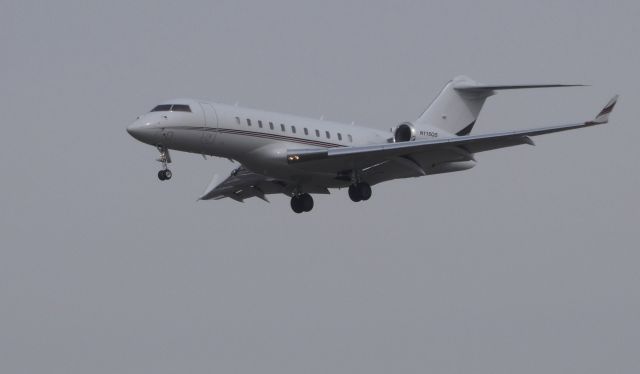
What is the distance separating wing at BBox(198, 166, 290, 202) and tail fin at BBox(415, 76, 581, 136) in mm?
4662

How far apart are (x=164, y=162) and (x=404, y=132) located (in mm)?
7408

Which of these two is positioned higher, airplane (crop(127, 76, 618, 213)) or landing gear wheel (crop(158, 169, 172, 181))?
airplane (crop(127, 76, 618, 213))

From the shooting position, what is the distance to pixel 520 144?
1393 inches

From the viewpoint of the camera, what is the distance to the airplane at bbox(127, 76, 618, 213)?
33.9 m

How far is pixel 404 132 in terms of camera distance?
37875 mm

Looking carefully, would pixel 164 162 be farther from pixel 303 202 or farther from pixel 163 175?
pixel 303 202

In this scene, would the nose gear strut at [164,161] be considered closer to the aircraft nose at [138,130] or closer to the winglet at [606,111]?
the aircraft nose at [138,130]

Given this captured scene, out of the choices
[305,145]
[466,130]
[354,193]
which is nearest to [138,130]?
[305,145]

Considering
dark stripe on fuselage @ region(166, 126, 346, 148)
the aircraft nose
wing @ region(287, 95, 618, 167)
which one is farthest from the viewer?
wing @ region(287, 95, 618, 167)

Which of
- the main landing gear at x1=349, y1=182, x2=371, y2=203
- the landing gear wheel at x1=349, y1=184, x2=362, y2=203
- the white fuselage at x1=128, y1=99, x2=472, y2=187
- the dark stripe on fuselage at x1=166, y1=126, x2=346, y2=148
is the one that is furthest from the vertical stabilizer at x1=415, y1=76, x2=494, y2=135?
the dark stripe on fuselage at x1=166, y1=126, x2=346, y2=148

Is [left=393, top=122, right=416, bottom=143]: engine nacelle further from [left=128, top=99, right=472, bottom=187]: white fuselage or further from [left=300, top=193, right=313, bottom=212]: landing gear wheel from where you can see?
[left=300, top=193, right=313, bottom=212]: landing gear wheel

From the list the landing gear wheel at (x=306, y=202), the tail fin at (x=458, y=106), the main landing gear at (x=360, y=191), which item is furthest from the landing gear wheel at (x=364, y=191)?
the tail fin at (x=458, y=106)

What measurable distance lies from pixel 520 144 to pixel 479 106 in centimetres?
572

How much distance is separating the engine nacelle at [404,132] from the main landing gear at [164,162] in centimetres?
711
